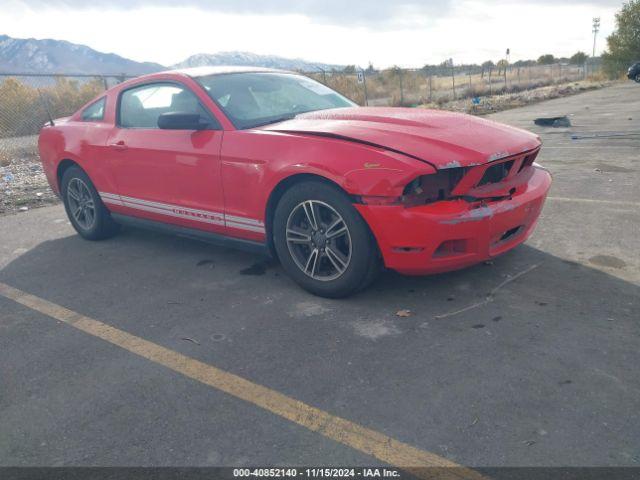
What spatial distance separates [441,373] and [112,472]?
Answer: 153 centimetres

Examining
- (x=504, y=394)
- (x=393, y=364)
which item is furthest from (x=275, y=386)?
(x=504, y=394)

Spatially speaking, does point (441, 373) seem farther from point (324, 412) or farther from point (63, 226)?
point (63, 226)

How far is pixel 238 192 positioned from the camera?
393 cm

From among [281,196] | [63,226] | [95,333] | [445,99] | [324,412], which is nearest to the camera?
[324,412]

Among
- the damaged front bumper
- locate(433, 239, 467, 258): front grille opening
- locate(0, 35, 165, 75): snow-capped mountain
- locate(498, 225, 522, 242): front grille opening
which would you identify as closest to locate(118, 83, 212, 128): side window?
the damaged front bumper

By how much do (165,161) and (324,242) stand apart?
1620mm

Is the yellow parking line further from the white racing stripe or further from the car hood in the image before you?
the car hood

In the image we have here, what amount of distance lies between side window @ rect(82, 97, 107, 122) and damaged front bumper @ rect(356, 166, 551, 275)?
3.13 meters

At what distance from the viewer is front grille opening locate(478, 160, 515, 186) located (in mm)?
3406

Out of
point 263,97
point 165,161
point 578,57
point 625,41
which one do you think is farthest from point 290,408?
point 578,57

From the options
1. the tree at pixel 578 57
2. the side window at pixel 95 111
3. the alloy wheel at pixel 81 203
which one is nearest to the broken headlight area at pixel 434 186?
the side window at pixel 95 111

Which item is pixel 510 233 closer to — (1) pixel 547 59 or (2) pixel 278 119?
(2) pixel 278 119

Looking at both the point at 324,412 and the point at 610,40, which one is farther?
the point at 610,40

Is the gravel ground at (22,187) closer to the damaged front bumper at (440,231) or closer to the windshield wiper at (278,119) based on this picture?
the windshield wiper at (278,119)
